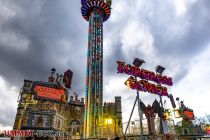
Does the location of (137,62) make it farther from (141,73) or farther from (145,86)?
(145,86)

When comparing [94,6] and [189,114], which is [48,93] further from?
[189,114]

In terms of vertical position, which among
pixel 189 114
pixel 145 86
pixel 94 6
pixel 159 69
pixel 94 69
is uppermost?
pixel 94 6

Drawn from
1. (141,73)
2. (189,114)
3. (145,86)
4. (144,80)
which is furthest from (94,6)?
(189,114)

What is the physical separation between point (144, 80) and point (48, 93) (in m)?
33.3

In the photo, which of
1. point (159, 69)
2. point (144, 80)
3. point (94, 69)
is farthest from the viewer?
point (94, 69)

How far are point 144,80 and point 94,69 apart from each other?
17.6 metres

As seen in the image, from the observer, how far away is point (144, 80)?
92.3ft

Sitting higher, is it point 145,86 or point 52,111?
point 145,86

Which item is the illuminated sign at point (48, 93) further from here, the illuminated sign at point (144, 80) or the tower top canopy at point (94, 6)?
the illuminated sign at point (144, 80)

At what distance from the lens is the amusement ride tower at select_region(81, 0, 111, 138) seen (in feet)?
128

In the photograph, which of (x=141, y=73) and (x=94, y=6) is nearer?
(x=141, y=73)

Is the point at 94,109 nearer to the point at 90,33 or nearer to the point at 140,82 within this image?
the point at 140,82

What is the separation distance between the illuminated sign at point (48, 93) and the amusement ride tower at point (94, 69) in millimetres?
14979

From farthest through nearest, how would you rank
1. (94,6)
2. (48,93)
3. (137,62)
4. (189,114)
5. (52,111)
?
(189,114), (48,93), (94,6), (52,111), (137,62)
